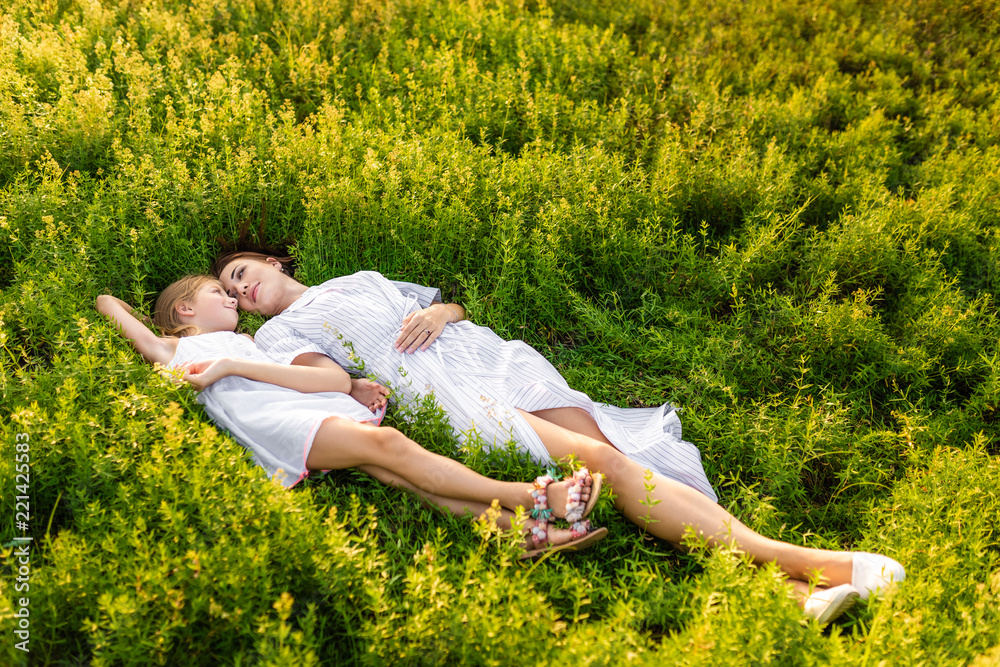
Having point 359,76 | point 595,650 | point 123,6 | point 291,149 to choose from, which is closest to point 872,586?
point 595,650

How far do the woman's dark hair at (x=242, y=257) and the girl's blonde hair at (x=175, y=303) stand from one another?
0.20 meters

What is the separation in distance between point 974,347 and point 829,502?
1.44 m

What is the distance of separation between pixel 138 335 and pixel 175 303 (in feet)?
0.99

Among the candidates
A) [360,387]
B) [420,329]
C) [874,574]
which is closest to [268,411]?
[360,387]

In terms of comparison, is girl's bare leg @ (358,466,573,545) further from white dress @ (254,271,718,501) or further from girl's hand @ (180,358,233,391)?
girl's hand @ (180,358,233,391)

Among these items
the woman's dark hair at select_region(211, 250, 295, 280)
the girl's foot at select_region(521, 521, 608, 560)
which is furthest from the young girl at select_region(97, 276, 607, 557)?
the woman's dark hair at select_region(211, 250, 295, 280)

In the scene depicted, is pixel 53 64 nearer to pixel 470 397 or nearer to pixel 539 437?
pixel 470 397

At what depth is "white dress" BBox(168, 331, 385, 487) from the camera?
123 inches

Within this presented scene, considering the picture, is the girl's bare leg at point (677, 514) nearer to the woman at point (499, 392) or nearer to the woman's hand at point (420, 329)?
the woman at point (499, 392)

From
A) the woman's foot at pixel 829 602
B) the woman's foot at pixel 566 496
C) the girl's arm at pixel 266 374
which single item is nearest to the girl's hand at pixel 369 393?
the girl's arm at pixel 266 374

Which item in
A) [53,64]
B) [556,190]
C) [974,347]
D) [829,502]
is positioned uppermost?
[53,64]

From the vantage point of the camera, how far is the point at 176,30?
5.57 metres

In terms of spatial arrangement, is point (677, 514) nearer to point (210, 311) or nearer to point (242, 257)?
point (210, 311)

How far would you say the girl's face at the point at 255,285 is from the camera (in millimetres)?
3980
